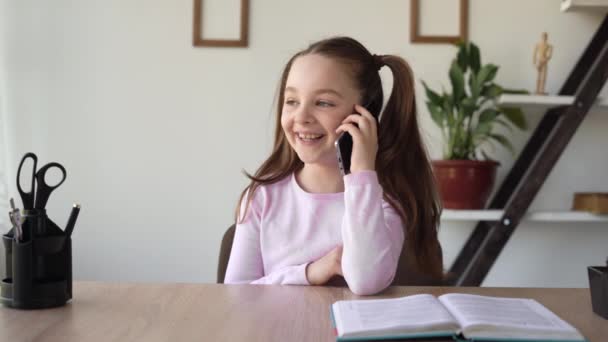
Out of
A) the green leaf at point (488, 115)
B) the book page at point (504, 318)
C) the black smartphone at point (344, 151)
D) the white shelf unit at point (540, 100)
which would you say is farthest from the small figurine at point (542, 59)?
the book page at point (504, 318)

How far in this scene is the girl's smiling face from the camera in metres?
1.49

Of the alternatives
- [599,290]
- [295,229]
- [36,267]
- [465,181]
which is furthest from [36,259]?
[465,181]

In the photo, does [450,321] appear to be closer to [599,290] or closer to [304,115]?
[599,290]

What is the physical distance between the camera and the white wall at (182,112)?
2824 mm

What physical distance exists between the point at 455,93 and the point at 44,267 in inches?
73.9

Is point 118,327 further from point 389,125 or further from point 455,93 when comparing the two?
point 455,93

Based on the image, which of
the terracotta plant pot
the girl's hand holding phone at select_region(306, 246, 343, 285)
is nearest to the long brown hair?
the girl's hand holding phone at select_region(306, 246, 343, 285)

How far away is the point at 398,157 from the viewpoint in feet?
5.27

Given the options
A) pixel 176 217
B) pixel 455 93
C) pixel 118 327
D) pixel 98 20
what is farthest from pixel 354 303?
pixel 98 20

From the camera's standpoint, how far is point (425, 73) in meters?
2.82

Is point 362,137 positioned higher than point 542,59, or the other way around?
point 542,59

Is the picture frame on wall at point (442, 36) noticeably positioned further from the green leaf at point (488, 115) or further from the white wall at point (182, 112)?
the green leaf at point (488, 115)

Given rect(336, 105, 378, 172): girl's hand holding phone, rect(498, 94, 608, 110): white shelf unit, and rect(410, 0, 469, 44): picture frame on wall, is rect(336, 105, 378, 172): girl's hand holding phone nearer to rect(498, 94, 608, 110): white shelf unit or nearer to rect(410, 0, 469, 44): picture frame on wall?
rect(498, 94, 608, 110): white shelf unit

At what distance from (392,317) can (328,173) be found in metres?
0.70
